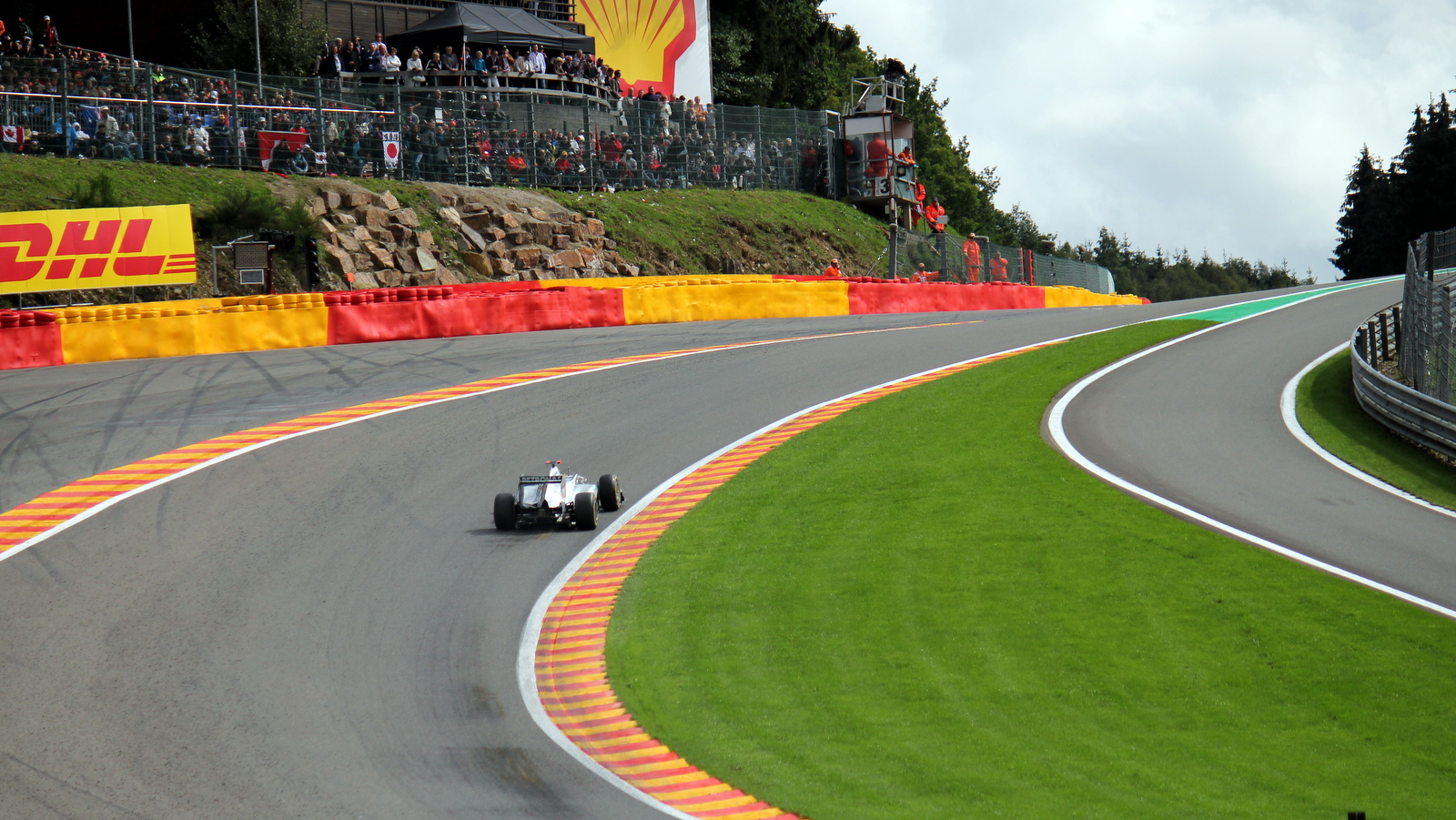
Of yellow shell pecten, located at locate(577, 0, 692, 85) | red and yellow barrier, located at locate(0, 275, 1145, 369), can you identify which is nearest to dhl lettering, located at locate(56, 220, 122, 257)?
red and yellow barrier, located at locate(0, 275, 1145, 369)

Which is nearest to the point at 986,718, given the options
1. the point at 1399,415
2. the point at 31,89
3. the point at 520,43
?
the point at 1399,415

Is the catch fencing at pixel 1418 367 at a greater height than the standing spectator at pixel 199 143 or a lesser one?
lesser

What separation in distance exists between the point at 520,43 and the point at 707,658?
34.3 m

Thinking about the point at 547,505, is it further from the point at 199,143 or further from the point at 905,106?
the point at 905,106

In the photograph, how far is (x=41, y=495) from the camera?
13070mm

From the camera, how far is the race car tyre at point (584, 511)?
12.3m

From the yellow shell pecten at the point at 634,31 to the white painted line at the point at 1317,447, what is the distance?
32.3 metres

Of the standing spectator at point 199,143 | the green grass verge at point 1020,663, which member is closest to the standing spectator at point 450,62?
the standing spectator at point 199,143

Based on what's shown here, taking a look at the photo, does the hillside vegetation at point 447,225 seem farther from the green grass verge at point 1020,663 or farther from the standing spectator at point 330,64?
the green grass verge at point 1020,663

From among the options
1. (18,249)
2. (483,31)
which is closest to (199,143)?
(18,249)

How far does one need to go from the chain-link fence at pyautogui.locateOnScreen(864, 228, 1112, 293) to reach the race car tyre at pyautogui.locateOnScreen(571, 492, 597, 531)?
24829 millimetres

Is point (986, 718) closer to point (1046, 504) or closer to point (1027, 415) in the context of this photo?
point (1046, 504)

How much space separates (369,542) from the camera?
39.0 feet

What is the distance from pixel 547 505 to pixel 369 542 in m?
1.68
